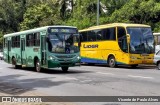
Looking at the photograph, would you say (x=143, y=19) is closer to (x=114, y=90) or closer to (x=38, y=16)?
(x=38, y=16)

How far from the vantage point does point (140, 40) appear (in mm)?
27797

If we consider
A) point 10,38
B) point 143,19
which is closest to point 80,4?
point 143,19

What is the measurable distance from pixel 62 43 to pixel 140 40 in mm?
7335

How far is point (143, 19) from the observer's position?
44500mm

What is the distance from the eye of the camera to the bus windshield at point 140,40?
2770 cm

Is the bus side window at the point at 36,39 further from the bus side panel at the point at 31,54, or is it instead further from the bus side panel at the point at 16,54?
the bus side panel at the point at 16,54

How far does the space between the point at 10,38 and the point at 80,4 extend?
26.5 m

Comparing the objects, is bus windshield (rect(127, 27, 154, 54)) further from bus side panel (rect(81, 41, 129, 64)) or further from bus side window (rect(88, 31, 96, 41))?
bus side window (rect(88, 31, 96, 41))

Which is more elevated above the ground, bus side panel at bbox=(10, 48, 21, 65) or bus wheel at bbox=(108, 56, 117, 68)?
bus side panel at bbox=(10, 48, 21, 65)

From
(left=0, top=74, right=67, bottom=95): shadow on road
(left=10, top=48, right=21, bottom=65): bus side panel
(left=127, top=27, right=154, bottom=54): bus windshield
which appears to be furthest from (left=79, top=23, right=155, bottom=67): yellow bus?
(left=0, top=74, right=67, bottom=95): shadow on road

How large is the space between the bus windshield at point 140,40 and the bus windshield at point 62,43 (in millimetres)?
5982

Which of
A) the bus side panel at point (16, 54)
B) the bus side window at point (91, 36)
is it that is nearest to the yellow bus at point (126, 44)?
the bus side window at point (91, 36)

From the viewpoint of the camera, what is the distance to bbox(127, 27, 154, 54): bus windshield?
27.7m

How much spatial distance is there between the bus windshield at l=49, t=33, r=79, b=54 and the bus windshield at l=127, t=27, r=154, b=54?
598cm
